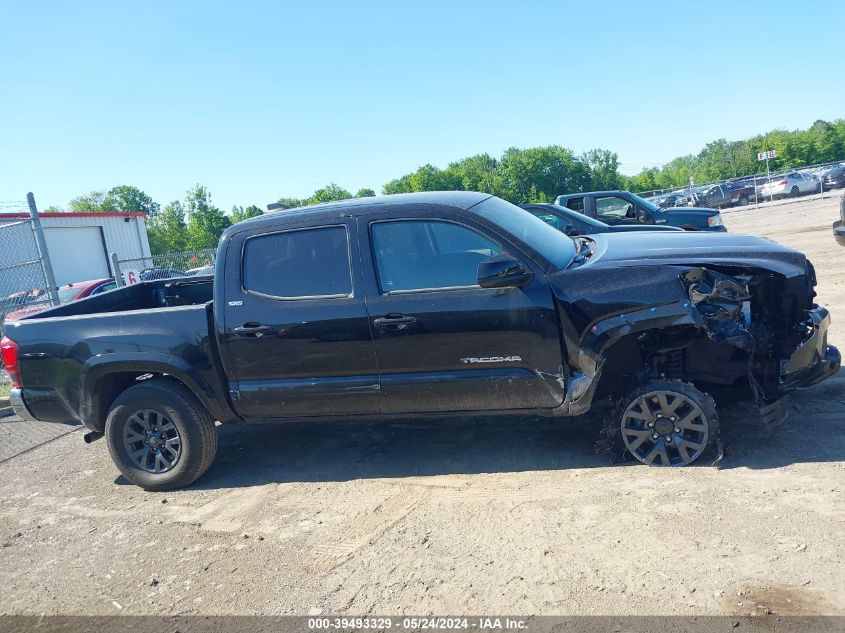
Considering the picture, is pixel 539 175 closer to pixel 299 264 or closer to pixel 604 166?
pixel 604 166

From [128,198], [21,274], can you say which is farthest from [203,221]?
[128,198]

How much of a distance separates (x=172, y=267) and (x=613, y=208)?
11993 mm

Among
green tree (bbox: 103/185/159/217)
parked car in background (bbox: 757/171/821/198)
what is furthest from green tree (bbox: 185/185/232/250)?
green tree (bbox: 103/185/159/217)

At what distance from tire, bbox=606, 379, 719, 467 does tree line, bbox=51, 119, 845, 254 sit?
116ft

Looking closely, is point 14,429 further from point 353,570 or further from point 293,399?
point 353,570

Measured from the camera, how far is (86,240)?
31.8 meters

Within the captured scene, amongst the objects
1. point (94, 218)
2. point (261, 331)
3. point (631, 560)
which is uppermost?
point (94, 218)

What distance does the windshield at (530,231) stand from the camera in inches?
178

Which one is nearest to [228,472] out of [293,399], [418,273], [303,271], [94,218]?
[293,399]

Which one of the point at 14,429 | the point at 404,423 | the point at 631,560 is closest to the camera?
the point at 631,560

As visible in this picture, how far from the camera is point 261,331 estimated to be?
15.4 ft

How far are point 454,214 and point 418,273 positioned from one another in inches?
19.1

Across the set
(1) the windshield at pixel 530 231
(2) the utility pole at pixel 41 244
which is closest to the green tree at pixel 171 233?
(2) the utility pole at pixel 41 244

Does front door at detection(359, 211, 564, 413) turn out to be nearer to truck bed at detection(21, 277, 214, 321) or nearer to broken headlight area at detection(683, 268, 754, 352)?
broken headlight area at detection(683, 268, 754, 352)
